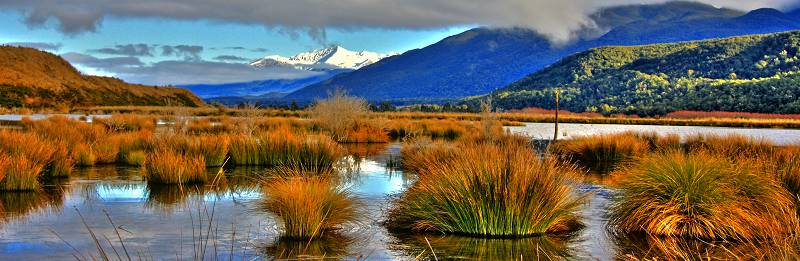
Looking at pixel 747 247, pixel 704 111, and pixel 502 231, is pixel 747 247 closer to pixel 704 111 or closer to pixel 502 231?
pixel 502 231

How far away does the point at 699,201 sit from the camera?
10.8m

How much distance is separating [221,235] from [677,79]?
103592 millimetres

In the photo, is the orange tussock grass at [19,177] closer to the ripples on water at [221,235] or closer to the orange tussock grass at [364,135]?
the ripples on water at [221,235]

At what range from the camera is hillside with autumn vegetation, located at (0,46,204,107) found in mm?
75250

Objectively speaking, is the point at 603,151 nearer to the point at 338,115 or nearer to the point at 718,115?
the point at 338,115

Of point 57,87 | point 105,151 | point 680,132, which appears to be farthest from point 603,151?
point 57,87

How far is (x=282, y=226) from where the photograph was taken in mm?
10672

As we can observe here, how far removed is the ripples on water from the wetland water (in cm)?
1

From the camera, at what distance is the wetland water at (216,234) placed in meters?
9.08

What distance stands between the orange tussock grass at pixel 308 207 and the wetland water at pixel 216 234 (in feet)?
0.68

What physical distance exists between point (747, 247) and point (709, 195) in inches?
51.9

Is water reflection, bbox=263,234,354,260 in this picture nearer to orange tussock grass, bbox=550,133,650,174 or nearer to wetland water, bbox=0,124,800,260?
wetland water, bbox=0,124,800,260

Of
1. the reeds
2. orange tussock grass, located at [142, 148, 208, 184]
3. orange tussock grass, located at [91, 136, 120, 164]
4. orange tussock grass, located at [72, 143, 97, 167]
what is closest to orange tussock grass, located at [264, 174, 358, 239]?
orange tussock grass, located at [142, 148, 208, 184]

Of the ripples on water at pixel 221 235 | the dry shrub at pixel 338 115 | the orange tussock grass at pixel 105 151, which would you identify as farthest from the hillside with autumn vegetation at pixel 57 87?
the ripples on water at pixel 221 235
